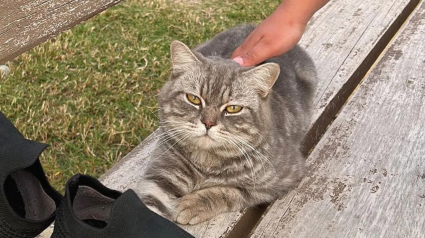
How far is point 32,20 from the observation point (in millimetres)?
1516

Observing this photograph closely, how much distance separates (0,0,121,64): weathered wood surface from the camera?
57.2 inches

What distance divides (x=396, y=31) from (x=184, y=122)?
1.40 metres

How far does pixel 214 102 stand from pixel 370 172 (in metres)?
0.59

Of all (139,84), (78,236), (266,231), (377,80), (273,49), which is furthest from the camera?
(139,84)

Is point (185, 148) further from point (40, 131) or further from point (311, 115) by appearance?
point (40, 131)

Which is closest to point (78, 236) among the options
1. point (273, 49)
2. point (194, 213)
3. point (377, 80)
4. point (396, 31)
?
point (194, 213)

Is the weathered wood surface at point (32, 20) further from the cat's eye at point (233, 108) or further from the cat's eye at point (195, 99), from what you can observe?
the cat's eye at point (233, 108)

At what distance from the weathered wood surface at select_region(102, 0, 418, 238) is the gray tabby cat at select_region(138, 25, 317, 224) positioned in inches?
2.8

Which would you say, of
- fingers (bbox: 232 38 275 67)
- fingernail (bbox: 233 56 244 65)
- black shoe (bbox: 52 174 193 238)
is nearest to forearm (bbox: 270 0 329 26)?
fingers (bbox: 232 38 275 67)

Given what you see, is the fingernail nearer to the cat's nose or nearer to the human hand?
the human hand

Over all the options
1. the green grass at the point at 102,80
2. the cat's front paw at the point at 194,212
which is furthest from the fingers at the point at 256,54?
the green grass at the point at 102,80

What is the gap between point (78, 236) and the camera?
1062mm

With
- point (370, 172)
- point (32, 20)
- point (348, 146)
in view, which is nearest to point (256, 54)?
point (348, 146)

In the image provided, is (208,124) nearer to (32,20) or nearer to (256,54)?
(256,54)
